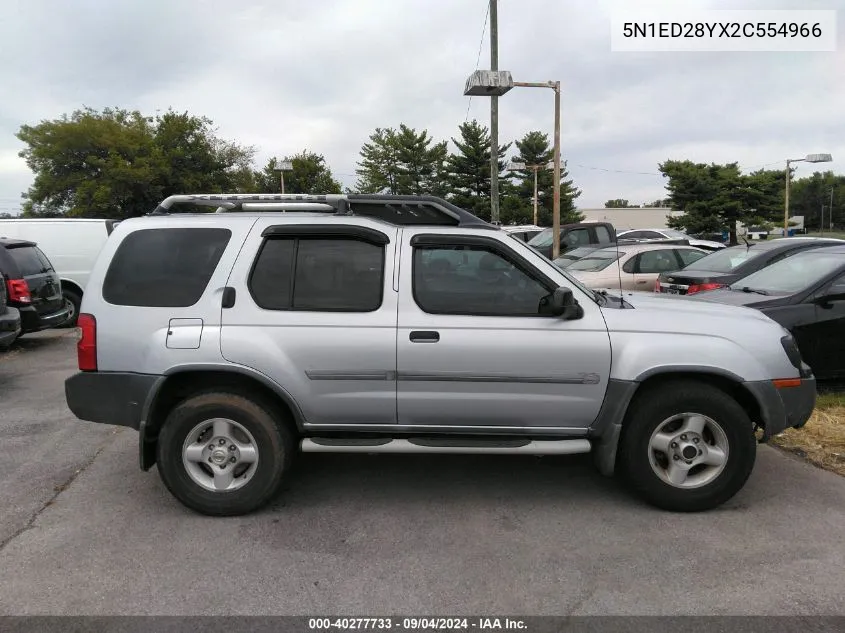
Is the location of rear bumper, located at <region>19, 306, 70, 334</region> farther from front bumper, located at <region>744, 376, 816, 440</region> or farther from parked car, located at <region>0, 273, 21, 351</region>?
front bumper, located at <region>744, 376, 816, 440</region>

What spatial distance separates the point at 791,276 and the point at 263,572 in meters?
6.17

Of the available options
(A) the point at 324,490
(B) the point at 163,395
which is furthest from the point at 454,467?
(B) the point at 163,395

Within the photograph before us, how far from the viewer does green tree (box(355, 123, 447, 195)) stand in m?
51.7

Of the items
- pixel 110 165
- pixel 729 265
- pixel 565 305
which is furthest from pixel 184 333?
pixel 110 165

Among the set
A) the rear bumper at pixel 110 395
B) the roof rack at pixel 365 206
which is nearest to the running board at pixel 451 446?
the rear bumper at pixel 110 395

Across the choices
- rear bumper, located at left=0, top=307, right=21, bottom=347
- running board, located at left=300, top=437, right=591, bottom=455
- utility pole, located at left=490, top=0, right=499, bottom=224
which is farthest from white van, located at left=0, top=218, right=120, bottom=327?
utility pole, located at left=490, top=0, right=499, bottom=224

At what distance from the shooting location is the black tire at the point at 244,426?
373cm

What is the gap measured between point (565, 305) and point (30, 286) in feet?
27.5

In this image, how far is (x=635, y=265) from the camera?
37.8 ft

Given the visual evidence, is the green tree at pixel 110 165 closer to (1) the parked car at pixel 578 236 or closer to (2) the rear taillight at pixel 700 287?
(1) the parked car at pixel 578 236

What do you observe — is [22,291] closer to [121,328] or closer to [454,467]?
[121,328]

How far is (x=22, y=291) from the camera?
874 cm

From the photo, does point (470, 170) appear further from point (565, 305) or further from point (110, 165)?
point (565, 305)

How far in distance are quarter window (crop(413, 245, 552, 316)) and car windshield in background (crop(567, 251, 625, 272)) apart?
8.26 metres
